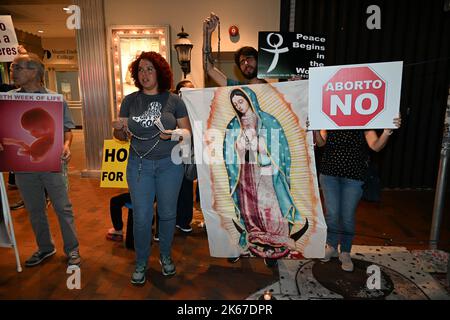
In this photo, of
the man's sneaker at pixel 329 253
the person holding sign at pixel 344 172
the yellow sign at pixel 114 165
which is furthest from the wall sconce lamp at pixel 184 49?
the man's sneaker at pixel 329 253

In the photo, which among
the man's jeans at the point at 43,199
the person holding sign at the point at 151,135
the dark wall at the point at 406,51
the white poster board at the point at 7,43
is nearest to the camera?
the person holding sign at the point at 151,135

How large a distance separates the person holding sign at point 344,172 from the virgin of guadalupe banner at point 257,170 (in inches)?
8.5

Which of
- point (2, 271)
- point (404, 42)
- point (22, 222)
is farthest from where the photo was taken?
point (404, 42)

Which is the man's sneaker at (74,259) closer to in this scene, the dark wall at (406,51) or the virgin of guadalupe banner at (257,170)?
the virgin of guadalupe banner at (257,170)

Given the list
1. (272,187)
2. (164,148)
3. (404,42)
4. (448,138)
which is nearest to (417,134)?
(404,42)

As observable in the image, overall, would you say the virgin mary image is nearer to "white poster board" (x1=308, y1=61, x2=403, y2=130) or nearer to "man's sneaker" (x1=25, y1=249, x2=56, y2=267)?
"white poster board" (x1=308, y1=61, x2=403, y2=130)

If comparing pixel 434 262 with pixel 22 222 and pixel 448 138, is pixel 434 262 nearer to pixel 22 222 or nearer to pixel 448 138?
pixel 448 138

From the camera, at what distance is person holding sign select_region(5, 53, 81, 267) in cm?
233

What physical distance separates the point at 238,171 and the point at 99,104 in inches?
164

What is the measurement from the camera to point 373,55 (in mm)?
5000

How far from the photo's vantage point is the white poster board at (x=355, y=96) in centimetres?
198

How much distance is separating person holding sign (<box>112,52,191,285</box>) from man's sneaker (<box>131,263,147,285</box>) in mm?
11

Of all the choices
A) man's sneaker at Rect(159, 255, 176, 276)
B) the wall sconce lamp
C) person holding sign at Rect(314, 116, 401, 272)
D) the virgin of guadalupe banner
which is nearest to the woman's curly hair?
the virgin of guadalupe banner
